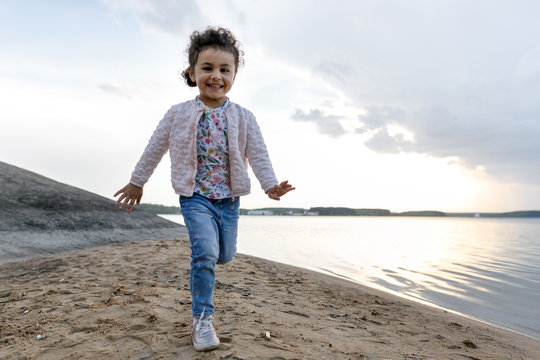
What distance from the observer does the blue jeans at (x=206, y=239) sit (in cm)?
260

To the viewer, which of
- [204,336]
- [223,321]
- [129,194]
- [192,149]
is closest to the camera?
[204,336]

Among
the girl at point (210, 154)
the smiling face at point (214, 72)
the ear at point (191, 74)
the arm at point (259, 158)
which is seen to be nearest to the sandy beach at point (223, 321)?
the girl at point (210, 154)

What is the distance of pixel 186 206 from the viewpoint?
2.76 metres

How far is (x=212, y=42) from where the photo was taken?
289 cm

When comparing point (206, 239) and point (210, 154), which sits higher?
point (210, 154)

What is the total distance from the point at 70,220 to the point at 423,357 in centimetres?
1050

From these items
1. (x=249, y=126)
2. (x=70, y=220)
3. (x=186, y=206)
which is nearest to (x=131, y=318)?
(x=186, y=206)

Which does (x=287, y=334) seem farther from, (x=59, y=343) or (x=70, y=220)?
(x=70, y=220)

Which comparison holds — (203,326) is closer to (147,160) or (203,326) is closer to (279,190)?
(279,190)

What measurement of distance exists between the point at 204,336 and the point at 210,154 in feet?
4.61

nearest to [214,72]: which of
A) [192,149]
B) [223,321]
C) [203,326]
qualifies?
[192,149]

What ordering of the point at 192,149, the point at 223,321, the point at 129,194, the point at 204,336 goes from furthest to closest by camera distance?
the point at 223,321
the point at 129,194
the point at 192,149
the point at 204,336

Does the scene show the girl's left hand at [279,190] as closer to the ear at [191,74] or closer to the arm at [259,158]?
the arm at [259,158]

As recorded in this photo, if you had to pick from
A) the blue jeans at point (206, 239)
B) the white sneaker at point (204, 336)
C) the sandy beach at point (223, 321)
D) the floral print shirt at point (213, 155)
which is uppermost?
the floral print shirt at point (213, 155)
